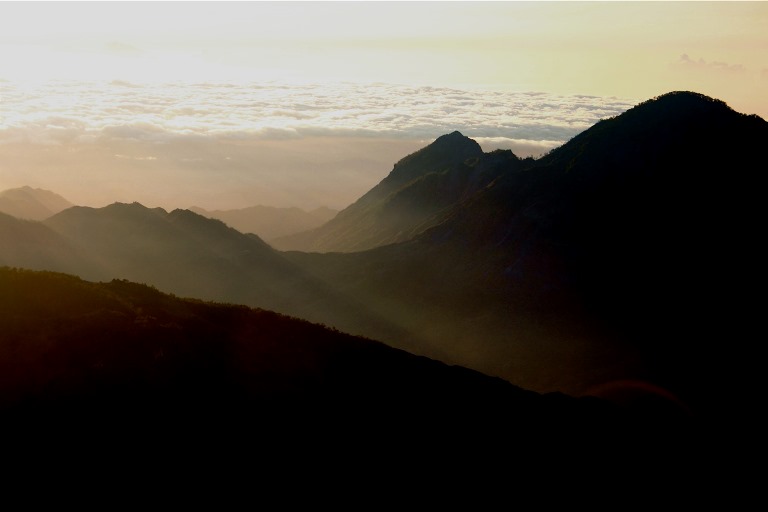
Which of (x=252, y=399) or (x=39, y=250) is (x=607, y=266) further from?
(x=39, y=250)

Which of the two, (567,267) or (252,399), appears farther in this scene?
(567,267)

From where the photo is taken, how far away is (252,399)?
35.4 metres

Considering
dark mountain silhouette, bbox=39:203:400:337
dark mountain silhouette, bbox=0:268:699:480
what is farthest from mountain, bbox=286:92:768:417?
dark mountain silhouette, bbox=0:268:699:480

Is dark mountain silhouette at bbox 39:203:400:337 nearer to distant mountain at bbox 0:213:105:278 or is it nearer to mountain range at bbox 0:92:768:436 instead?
mountain range at bbox 0:92:768:436

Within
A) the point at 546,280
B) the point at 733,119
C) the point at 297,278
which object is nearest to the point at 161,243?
the point at 297,278

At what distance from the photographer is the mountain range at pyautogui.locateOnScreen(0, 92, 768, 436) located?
9344 centimetres

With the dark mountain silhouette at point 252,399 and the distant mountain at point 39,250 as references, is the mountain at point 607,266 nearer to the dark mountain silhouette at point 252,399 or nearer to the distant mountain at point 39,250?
the dark mountain silhouette at point 252,399

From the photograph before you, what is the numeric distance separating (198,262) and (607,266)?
271 feet

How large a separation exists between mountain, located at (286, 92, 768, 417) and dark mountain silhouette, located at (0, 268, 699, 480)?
44.8 metres

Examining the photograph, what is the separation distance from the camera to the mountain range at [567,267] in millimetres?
93438

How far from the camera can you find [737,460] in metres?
49.2

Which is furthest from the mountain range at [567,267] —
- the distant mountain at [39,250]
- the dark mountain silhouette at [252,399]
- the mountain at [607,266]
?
the dark mountain silhouette at [252,399]

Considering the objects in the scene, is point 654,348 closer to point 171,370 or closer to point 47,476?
point 171,370

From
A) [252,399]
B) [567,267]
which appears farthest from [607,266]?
[252,399]
